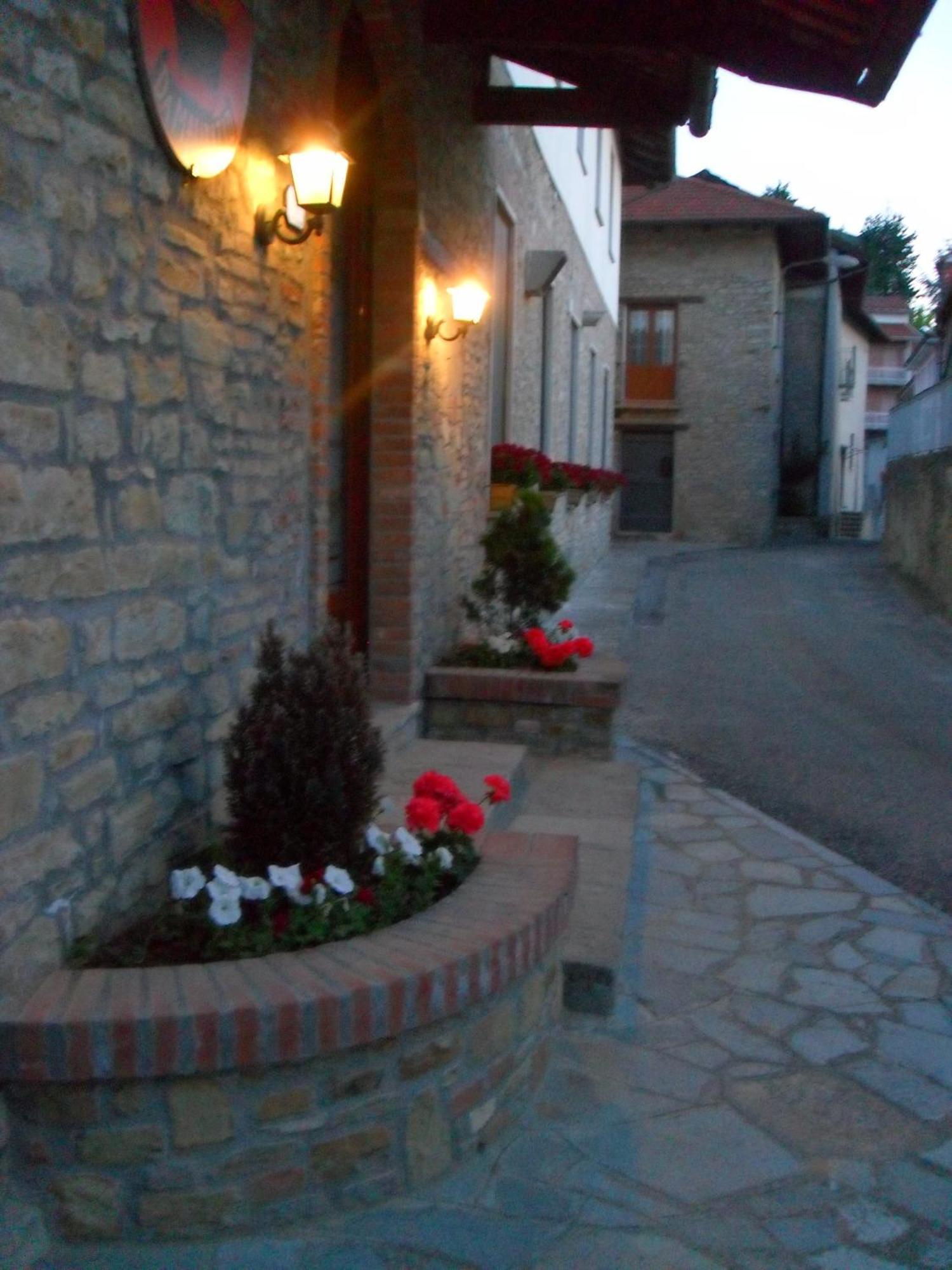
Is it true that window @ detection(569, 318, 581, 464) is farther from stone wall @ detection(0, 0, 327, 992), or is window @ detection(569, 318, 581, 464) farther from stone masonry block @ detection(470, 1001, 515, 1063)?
stone masonry block @ detection(470, 1001, 515, 1063)

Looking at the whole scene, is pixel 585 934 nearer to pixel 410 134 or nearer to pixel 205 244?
pixel 205 244

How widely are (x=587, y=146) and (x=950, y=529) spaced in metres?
5.92

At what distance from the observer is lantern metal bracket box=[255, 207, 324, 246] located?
12.7 feet

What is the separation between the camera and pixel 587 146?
48.6 feet

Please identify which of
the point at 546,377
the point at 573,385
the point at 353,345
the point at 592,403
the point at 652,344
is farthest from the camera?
the point at 652,344

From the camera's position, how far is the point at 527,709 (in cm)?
652

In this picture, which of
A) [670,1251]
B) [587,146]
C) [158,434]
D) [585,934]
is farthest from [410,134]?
[587,146]

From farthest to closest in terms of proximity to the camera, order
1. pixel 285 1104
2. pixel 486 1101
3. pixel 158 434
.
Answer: pixel 158 434
pixel 486 1101
pixel 285 1104

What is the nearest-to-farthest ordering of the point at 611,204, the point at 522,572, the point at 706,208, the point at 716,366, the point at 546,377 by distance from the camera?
the point at 522,572, the point at 546,377, the point at 611,204, the point at 706,208, the point at 716,366

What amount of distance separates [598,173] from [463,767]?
41.7ft

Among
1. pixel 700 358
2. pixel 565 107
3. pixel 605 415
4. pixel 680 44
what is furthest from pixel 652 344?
pixel 680 44

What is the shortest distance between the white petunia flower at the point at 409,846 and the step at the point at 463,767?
112 cm

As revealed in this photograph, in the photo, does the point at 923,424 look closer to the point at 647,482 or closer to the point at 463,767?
the point at 647,482

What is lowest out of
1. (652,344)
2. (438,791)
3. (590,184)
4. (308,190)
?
(438,791)
